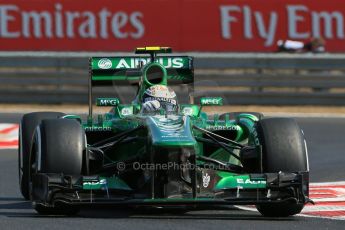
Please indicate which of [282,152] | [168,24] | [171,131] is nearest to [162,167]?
[171,131]

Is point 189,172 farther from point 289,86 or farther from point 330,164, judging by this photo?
point 289,86

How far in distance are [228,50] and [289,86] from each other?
12.4ft

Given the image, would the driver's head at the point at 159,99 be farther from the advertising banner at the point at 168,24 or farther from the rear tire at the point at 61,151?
the advertising banner at the point at 168,24

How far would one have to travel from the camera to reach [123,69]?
12.2 meters

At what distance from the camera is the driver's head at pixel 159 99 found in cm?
1098

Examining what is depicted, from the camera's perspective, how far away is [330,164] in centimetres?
1446

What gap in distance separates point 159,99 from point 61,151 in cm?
185

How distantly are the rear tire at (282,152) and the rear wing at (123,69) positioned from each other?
8.32 ft

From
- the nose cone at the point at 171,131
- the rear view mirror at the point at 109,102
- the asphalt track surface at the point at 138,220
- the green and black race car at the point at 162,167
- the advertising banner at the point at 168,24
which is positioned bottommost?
the asphalt track surface at the point at 138,220

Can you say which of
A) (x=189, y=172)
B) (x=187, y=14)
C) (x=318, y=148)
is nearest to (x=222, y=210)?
(x=189, y=172)

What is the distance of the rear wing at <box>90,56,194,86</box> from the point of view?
1218 cm

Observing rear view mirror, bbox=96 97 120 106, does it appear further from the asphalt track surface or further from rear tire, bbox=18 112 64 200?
the asphalt track surface

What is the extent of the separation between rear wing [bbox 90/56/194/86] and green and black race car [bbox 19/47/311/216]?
1504 millimetres

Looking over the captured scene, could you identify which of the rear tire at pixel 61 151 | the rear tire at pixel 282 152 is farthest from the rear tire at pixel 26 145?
the rear tire at pixel 282 152
